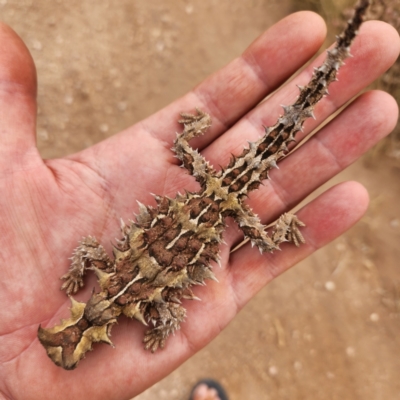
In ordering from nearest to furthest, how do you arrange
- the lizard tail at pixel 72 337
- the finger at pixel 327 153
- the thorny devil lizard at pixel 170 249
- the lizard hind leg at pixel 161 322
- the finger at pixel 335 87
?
the lizard tail at pixel 72 337
the thorny devil lizard at pixel 170 249
the lizard hind leg at pixel 161 322
the finger at pixel 335 87
the finger at pixel 327 153

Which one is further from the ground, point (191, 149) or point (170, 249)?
point (191, 149)

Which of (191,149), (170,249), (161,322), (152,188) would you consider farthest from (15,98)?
(161,322)

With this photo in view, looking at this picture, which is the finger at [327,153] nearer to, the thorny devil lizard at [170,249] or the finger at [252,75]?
the thorny devil lizard at [170,249]

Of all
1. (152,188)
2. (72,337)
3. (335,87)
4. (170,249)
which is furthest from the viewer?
(152,188)

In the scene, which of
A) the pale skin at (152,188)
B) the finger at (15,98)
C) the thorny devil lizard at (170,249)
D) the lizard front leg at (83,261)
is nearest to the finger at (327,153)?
the pale skin at (152,188)

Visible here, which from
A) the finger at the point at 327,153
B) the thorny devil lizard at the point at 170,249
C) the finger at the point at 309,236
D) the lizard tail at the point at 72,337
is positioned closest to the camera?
the lizard tail at the point at 72,337

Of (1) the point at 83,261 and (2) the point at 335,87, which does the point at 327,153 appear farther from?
(1) the point at 83,261
